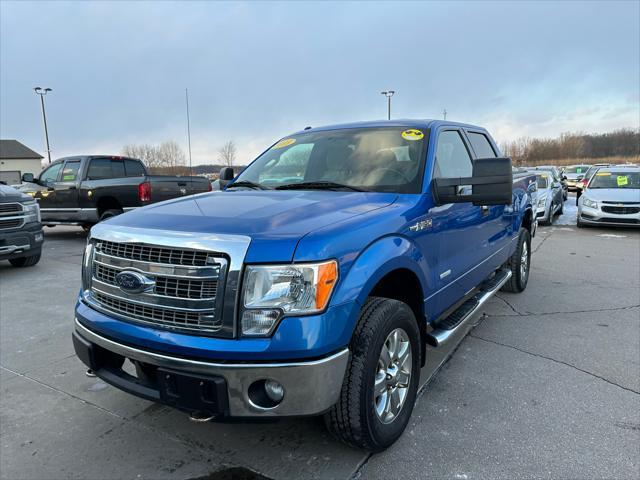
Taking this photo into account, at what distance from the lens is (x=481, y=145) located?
4.58 metres

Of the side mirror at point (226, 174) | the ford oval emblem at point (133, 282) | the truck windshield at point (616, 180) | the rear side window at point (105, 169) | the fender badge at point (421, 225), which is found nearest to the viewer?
the ford oval emblem at point (133, 282)

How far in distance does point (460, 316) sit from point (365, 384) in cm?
152

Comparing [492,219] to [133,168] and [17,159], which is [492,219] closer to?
[133,168]

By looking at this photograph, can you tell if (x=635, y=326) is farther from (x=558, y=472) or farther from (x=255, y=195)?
(x=255, y=195)

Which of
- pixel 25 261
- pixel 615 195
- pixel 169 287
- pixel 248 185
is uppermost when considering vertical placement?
pixel 248 185

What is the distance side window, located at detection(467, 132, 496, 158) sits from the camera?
4336mm

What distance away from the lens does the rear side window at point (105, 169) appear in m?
10.2

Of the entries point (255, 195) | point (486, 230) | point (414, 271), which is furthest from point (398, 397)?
point (486, 230)

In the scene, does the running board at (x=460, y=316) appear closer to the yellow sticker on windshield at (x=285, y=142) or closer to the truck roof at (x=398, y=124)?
the truck roof at (x=398, y=124)

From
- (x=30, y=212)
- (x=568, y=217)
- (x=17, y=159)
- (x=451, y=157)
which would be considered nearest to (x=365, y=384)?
(x=451, y=157)

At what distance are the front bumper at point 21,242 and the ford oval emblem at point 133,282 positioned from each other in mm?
5518

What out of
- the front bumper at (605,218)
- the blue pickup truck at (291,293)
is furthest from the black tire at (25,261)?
the front bumper at (605,218)

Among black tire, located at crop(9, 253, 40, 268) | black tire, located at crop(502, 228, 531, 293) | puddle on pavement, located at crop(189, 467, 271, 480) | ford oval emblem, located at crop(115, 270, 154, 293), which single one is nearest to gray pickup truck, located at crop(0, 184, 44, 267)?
black tire, located at crop(9, 253, 40, 268)

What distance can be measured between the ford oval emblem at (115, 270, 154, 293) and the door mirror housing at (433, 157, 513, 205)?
1870 millimetres
